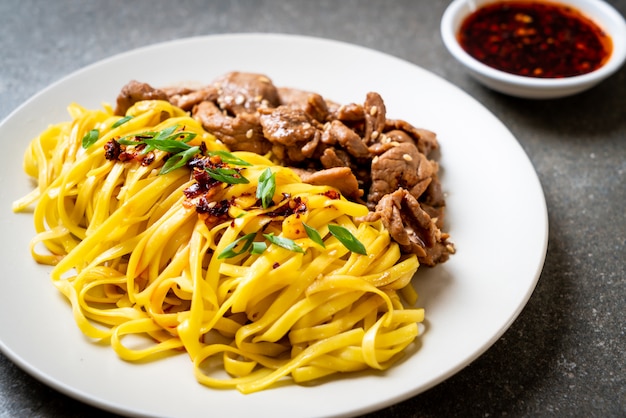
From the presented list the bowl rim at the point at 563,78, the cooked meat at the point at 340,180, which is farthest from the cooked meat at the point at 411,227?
the bowl rim at the point at 563,78

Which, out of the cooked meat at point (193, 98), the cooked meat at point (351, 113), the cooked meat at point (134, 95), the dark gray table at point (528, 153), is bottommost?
the dark gray table at point (528, 153)

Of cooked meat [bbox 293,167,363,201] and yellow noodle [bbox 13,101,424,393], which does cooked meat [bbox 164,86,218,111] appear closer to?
yellow noodle [bbox 13,101,424,393]

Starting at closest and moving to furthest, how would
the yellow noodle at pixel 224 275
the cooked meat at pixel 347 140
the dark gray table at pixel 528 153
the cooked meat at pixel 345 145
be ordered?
the yellow noodle at pixel 224 275 → the dark gray table at pixel 528 153 → the cooked meat at pixel 345 145 → the cooked meat at pixel 347 140

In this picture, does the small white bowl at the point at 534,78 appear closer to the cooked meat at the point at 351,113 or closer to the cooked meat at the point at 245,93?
the cooked meat at the point at 351,113

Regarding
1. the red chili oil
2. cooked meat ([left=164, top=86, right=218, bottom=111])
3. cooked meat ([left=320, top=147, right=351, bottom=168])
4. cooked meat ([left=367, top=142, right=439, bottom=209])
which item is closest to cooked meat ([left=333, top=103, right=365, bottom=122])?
cooked meat ([left=320, top=147, right=351, bottom=168])

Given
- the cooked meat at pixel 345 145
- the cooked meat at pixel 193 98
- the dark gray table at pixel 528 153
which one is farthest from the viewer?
the cooked meat at pixel 193 98

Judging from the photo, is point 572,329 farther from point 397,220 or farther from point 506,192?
point 397,220

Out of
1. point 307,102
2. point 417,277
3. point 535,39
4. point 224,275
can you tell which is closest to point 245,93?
point 307,102

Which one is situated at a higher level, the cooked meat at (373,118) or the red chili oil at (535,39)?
the cooked meat at (373,118)

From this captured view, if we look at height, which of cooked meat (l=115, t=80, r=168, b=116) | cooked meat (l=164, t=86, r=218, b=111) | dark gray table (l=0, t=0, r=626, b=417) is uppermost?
cooked meat (l=115, t=80, r=168, b=116)
